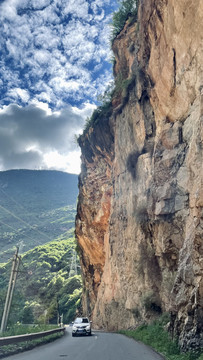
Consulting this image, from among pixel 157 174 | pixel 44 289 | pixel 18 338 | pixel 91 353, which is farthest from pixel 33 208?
pixel 91 353

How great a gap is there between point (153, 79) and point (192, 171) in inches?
401

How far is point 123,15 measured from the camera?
90.1ft

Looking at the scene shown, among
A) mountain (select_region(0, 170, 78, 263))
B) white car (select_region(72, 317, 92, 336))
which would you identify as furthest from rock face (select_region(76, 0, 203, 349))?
mountain (select_region(0, 170, 78, 263))

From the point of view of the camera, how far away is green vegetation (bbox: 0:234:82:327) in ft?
188

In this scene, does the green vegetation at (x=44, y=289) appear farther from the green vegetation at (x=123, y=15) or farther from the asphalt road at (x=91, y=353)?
the green vegetation at (x=123, y=15)

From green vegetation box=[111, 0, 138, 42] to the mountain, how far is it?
69978mm

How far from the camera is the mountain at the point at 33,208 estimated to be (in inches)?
4552

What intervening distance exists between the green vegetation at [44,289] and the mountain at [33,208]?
9.41 meters

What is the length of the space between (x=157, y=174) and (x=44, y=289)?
62.9 meters

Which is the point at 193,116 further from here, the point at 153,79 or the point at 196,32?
the point at 153,79

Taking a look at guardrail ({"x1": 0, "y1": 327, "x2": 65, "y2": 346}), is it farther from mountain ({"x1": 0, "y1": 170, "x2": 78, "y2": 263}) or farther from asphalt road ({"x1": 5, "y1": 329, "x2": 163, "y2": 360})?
mountain ({"x1": 0, "y1": 170, "x2": 78, "y2": 263})

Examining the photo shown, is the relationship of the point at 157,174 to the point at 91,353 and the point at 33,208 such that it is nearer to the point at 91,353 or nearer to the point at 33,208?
the point at 91,353

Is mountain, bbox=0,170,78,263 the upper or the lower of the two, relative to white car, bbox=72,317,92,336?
upper

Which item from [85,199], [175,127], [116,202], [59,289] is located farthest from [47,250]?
[175,127]
